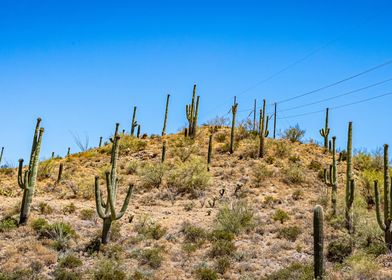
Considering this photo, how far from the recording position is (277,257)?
12422mm

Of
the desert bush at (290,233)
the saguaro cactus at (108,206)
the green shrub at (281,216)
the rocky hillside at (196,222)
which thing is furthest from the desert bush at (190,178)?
the saguaro cactus at (108,206)

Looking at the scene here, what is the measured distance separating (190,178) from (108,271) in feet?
30.8

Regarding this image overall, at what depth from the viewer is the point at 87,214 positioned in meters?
15.2

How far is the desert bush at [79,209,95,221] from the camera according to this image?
595 inches

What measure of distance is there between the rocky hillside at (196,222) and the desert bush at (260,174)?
0.18 ft

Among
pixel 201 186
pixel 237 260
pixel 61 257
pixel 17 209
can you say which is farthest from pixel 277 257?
pixel 17 209

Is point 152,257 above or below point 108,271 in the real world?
above

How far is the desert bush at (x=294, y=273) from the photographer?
10615 millimetres

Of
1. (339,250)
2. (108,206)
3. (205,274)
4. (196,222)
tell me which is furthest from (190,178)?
(205,274)

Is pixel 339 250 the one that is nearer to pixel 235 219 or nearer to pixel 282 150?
pixel 235 219

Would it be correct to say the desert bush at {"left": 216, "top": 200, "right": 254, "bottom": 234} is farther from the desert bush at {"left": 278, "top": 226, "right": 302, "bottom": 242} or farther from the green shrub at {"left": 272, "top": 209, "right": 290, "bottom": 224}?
the desert bush at {"left": 278, "top": 226, "right": 302, "bottom": 242}

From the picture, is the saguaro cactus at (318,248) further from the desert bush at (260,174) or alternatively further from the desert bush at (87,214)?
the desert bush at (260,174)

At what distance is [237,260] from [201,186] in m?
7.51

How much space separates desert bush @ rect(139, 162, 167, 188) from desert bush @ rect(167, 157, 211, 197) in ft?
1.39
